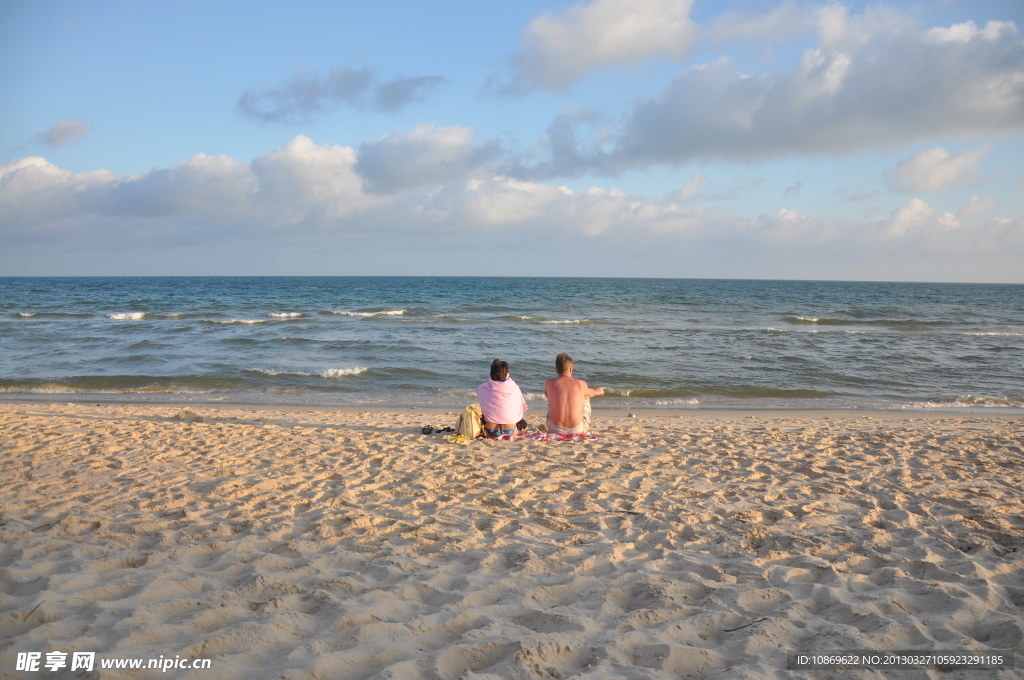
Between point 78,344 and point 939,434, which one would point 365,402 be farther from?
point 78,344

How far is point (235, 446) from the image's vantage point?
7.00 metres

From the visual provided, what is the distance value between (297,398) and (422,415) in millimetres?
3382

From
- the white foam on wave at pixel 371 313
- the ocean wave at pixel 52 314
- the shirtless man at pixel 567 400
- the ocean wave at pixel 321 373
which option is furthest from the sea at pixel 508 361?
the white foam on wave at pixel 371 313

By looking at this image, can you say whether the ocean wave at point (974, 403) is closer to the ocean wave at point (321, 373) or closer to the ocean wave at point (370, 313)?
the ocean wave at point (321, 373)

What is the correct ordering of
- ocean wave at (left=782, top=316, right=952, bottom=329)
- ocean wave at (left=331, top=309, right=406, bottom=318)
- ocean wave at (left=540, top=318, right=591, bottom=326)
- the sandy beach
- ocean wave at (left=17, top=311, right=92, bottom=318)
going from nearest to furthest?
the sandy beach < ocean wave at (left=540, top=318, right=591, bottom=326) < ocean wave at (left=782, top=316, right=952, bottom=329) < ocean wave at (left=17, top=311, right=92, bottom=318) < ocean wave at (left=331, top=309, right=406, bottom=318)

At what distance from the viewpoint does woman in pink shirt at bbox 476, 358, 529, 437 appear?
745 cm

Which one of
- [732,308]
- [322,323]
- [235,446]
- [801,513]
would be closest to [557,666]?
[801,513]

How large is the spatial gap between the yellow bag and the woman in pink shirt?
4.0 inches

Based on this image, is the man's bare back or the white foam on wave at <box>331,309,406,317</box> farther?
the white foam on wave at <box>331,309,406,317</box>

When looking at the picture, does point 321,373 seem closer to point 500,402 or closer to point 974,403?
point 500,402

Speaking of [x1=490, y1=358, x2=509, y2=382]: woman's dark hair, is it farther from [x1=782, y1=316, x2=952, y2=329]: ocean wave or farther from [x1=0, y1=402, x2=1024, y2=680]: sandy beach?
[x1=782, y1=316, x2=952, y2=329]: ocean wave

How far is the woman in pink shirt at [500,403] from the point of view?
293 inches

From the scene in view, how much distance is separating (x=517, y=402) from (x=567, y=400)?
64 centimetres

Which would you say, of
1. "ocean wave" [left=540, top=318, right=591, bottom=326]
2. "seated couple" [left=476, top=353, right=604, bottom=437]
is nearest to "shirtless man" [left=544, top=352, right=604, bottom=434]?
"seated couple" [left=476, top=353, right=604, bottom=437]
